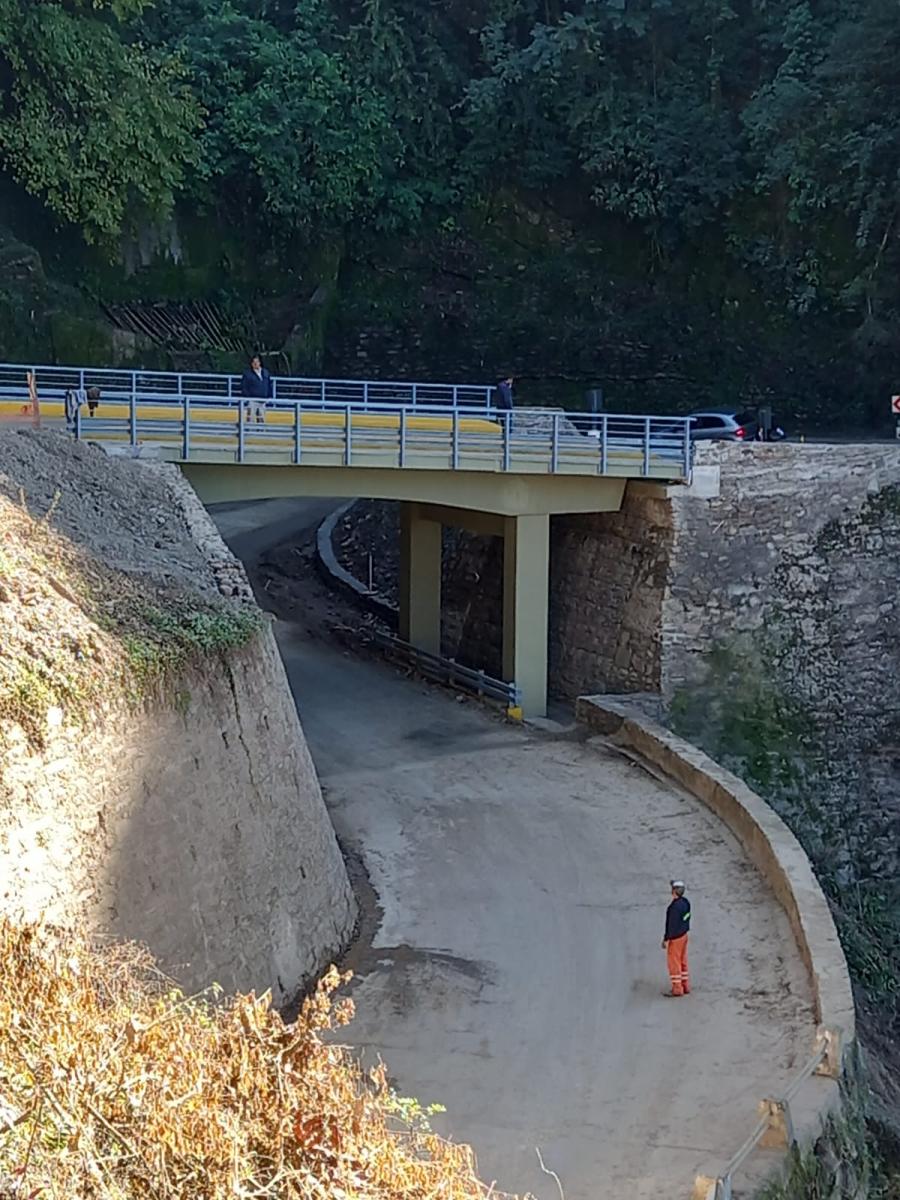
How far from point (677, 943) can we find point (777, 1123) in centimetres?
298

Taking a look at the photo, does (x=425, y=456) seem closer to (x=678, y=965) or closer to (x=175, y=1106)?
(x=678, y=965)

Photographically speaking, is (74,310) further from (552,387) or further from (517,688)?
(517,688)

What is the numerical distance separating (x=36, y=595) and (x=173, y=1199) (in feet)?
20.1

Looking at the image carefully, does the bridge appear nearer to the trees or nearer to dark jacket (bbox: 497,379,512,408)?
dark jacket (bbox: 497,379,512,408)

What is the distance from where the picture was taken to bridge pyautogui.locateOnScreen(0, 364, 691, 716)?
793 inches

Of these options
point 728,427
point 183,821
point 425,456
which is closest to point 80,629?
point 183,821

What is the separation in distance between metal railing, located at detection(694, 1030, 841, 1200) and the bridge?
471 inches

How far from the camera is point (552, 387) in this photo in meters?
36.4

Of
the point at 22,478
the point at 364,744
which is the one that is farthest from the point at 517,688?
the point at 22,478

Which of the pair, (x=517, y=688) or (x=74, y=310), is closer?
(x=517, y=688)

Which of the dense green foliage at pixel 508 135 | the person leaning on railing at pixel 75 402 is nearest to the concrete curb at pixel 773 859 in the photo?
the person leaning on railing at pixel 75 402

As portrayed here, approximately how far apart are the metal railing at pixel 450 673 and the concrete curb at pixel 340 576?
243cm

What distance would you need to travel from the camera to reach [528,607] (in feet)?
75.8

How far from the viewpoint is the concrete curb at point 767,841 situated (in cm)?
1248
